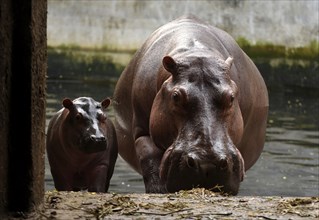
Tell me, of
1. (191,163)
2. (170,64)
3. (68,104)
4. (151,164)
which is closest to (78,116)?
(68,104)

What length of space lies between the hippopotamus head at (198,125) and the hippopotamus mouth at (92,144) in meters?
0.31

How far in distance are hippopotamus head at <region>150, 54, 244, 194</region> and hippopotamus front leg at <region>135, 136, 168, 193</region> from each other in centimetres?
18

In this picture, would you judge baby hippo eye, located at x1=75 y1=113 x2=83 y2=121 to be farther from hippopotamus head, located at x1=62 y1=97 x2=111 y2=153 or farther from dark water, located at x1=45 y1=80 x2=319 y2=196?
dark water, located at x1=45 y1=80 x2=319 y2=196

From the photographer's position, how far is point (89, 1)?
52.6 ft

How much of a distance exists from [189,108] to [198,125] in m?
0.18

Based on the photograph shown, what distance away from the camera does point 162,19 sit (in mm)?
15828

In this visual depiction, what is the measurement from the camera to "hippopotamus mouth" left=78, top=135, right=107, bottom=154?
18.8 feet

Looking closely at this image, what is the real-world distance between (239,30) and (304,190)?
7.26m

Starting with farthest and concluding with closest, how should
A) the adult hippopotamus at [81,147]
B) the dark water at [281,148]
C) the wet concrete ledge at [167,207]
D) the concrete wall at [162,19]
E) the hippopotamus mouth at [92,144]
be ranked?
the concrete wall at [162,19], the dark water at [281,148], the adult hippopotamus at [81,147], the hippopotamus mouth at [92,144], the wet concrete ledge at [167,207]

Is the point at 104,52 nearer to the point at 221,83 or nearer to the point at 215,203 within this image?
the point at 221,83

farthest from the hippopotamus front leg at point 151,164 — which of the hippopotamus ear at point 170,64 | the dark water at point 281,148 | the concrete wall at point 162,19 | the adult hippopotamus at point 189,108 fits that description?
the concrete wall at point 162,19

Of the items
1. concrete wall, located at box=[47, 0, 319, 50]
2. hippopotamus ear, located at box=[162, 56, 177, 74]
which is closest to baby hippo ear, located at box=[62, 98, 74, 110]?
hippopotamus ear, located at box=[162, 56, 177, 74]

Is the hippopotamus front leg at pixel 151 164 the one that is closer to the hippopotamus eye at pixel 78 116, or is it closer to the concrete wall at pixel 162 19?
the hippopotamus eye at pixel 78 116

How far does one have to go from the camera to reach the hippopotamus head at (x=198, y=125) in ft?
16.2
